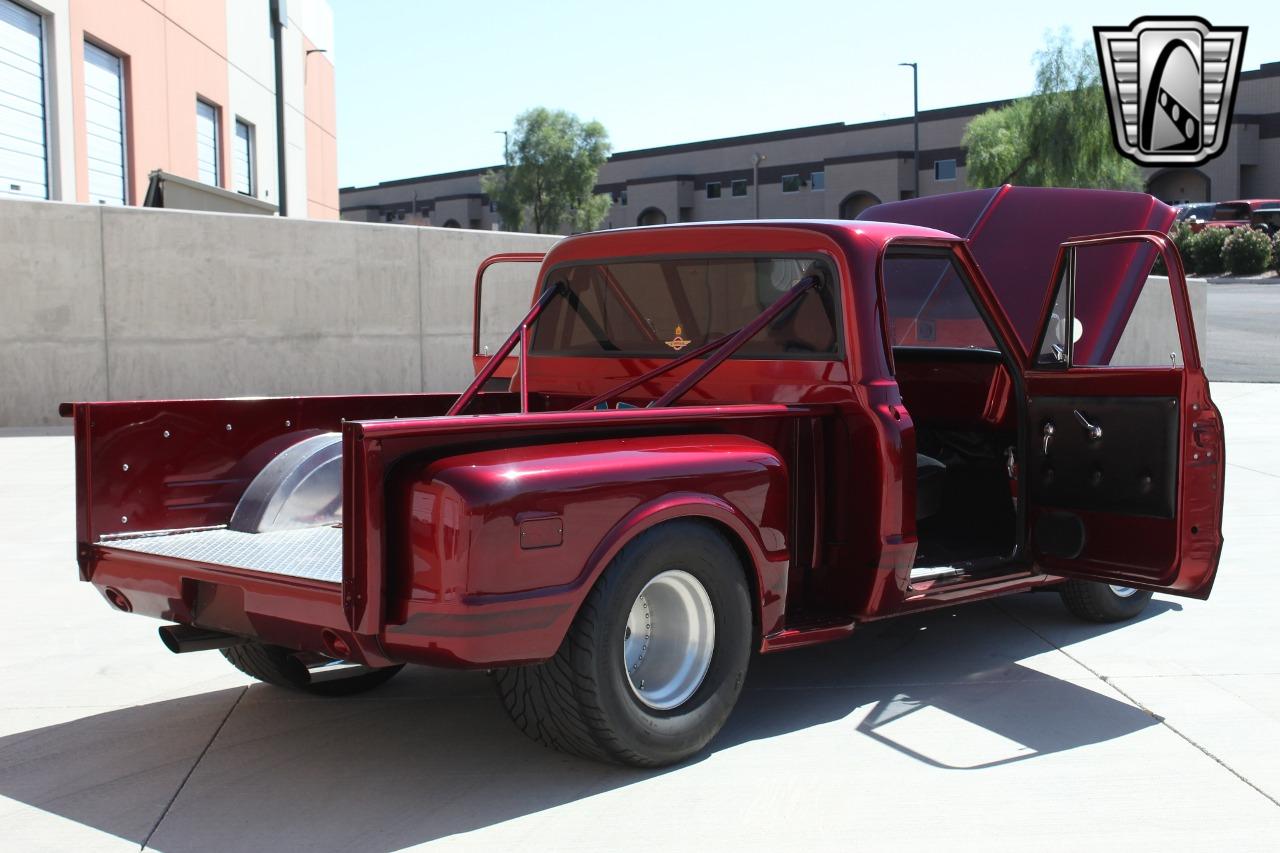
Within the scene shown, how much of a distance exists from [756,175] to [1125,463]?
59.5m

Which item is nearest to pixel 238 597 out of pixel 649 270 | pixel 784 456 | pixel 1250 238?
pixel 784 456

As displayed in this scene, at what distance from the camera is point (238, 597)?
4.12m

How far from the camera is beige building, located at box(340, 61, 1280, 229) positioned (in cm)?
5634

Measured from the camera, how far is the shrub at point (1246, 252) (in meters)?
43.1

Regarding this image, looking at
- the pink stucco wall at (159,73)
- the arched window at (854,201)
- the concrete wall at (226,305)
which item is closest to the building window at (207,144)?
the pink stucco wall at (159,73)

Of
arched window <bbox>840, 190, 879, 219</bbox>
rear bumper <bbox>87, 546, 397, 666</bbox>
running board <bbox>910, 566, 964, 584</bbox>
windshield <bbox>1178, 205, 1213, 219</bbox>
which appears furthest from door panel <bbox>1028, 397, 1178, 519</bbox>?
arched window <bbox>840, 190, 879, 219</bbox>

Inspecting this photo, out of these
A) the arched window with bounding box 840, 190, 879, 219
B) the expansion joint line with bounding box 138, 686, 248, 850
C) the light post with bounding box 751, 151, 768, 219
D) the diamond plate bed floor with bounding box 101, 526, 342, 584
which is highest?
the light post with bounding box 751, 151, 768, 219

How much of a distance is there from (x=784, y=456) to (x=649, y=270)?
1.27 metres

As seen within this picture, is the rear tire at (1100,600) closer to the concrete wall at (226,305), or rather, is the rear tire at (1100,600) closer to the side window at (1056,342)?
the side window at (1056,342)

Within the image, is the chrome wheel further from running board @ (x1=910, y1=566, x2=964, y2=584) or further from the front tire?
running board @ (x1=910, y1=566, x2=964, y2=584)

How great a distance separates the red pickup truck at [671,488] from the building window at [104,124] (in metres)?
17.1

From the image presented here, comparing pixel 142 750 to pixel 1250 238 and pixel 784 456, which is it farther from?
pixel 1250 238

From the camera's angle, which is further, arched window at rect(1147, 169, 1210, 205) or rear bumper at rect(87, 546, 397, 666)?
arched window at rect(1147, 169, 1210, 205)

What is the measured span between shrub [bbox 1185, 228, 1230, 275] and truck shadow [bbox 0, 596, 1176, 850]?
141 feet
